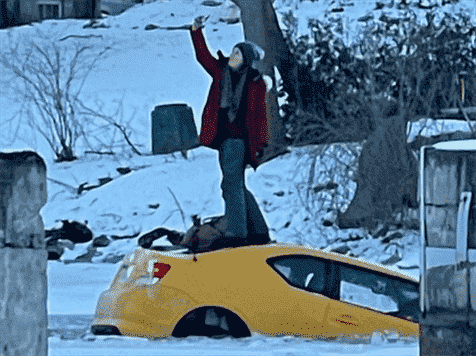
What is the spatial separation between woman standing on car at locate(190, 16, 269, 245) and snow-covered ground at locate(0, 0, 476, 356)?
1.60m

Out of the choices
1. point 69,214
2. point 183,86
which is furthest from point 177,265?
point 183,86

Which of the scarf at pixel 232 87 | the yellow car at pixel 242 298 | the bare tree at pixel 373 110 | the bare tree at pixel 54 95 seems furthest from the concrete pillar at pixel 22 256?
the bare tree at pixel 54 95

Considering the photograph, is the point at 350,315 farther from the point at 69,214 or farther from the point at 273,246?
the point at 69,214

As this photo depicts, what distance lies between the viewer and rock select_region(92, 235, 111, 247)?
14.2m

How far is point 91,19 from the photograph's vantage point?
3003 centimetres

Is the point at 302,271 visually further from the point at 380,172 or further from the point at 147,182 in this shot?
the point at 147,182

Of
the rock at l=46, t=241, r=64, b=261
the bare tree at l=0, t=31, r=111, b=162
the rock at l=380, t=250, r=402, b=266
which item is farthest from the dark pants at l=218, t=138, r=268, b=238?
the bare tree at l=0, t=31, r=111, b=162

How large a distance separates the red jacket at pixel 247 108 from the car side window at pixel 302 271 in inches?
89.2

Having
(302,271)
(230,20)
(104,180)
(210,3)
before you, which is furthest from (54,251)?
(210,3)

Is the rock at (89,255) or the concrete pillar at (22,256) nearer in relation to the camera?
the concrete pillar at (22,256)

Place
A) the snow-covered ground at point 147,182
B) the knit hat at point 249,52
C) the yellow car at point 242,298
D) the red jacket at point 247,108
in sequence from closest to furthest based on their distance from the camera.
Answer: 1. the snow-covered ground at point 147,182
2. the yellow car at point 242,298
3. the knit hat at point 249,52
4. the red jacket at point 247,108

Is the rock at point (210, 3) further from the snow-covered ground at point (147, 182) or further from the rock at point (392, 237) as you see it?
the rock at point (392, 237)

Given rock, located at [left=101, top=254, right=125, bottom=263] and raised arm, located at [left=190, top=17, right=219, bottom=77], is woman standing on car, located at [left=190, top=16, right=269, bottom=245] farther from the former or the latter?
rock, located at [left=101, top=254, right=125, bottom=263]

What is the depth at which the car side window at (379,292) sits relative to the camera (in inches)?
313
